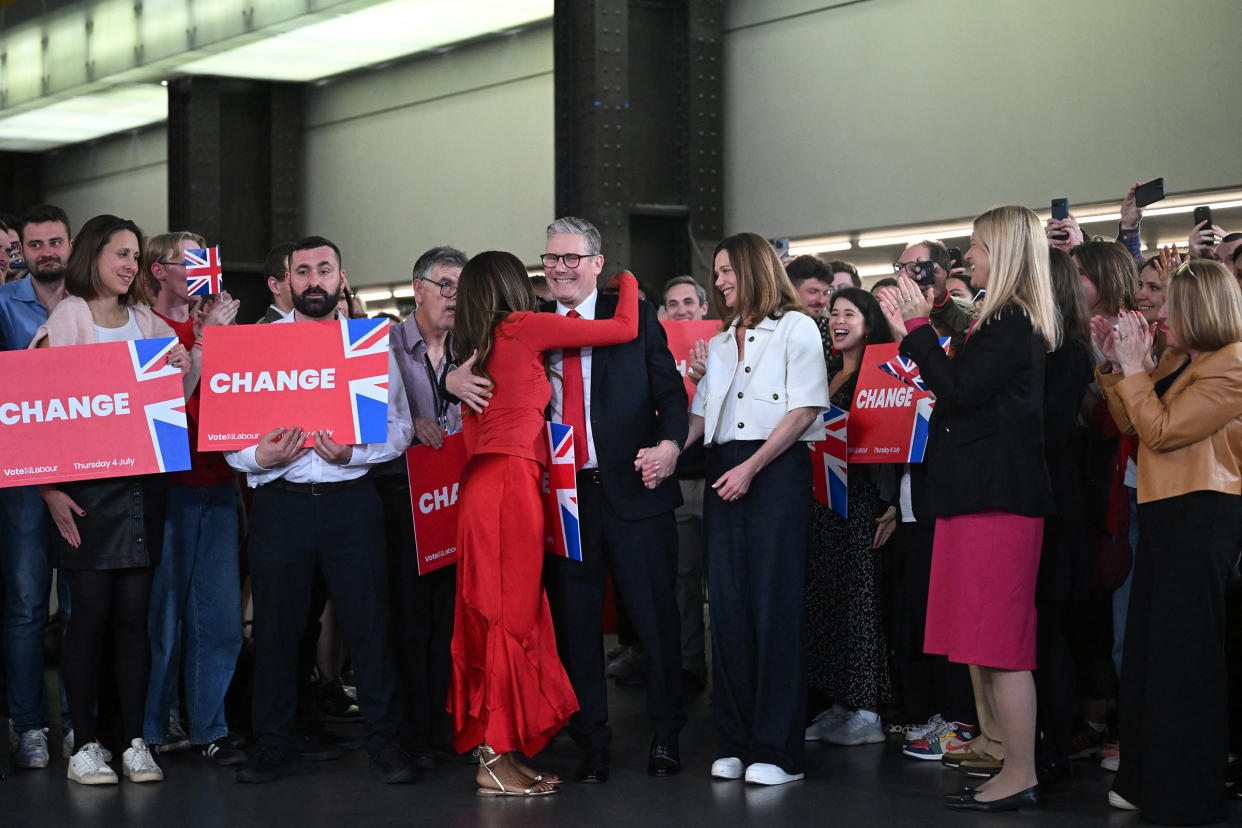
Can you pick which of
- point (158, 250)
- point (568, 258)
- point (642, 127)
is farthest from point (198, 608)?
point (642, 127)

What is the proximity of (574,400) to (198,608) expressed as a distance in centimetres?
179

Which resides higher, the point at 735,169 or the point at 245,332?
the point at 735,169

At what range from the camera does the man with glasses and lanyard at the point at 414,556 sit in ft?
16.8

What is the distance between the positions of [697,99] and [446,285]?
5.30 meters

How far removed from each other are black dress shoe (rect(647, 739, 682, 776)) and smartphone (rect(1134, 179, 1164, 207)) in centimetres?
287

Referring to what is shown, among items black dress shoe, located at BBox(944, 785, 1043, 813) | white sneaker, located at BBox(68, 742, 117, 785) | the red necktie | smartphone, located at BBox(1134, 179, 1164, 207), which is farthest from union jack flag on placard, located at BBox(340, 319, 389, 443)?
smartphone, located at BBox(1134, 179, 1164, 207)

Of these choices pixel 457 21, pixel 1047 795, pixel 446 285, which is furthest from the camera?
pixel 457 21

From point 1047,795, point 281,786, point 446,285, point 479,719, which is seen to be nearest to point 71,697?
point 281,786

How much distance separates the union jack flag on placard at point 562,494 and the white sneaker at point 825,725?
137 centimetres

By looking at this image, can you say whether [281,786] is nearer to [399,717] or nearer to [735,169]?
[399,717]

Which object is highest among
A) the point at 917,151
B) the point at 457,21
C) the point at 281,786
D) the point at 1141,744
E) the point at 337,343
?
the point at 457,21

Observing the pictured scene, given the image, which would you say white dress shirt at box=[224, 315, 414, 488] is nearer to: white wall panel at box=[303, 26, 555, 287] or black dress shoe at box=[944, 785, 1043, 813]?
black dress shoe at box=[944, 785, 1043, 813]

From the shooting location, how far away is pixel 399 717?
484 centimetres

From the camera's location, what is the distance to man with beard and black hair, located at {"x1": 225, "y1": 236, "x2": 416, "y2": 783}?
15.4 feet
